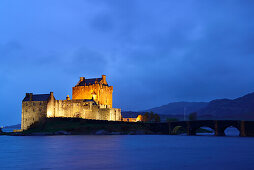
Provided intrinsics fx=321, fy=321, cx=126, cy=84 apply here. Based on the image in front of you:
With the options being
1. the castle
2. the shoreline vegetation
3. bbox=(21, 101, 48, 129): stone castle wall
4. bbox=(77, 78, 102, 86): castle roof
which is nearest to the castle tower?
bbox=(77, 78, 102, 86): castle roof

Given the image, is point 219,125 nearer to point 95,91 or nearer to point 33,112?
point 95,91

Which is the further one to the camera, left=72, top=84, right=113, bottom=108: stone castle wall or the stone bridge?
left=72, top=84, right=113, bottom=108: stone castle wall

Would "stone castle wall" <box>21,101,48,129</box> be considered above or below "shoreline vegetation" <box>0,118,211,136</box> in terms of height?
above

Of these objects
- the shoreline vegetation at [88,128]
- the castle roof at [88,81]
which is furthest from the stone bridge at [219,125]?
the castle roof at [88,81]

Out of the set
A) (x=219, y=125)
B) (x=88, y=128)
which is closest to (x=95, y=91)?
(x=88, y=128)

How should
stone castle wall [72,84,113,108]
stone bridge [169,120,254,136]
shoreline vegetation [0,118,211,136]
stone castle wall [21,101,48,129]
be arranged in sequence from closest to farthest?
1. stone bridge [169,120,254,136]
2. shoreline vegetation [0,118,211,136]
3. stone castle wall [21,101,48,129]
4. stone castle wall [72,84,113,108]

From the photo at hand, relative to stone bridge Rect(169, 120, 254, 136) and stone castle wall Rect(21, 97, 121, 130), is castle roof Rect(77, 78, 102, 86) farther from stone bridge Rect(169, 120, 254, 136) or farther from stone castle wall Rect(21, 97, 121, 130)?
→ stone bridge Rect(169, 120, 254, 136)

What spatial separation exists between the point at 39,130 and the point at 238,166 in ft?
217

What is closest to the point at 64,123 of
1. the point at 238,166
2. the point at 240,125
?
the point at 240,125

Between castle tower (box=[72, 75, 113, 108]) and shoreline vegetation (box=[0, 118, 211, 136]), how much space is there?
52.5 ft

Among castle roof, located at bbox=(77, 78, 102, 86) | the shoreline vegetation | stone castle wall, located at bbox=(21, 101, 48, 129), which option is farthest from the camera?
castle roof, located at bbox=(77, 78, 102, 86)

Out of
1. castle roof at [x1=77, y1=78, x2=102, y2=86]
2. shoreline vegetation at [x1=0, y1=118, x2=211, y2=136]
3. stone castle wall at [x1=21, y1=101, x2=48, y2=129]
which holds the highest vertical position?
castle roof at [x1=77, y1=78, x2=102, y2=86]

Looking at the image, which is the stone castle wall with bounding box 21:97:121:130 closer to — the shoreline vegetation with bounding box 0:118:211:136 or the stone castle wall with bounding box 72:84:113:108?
the shoreline vegetation with bounding box 0:118:211:136

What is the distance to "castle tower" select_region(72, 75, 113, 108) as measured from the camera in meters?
107
